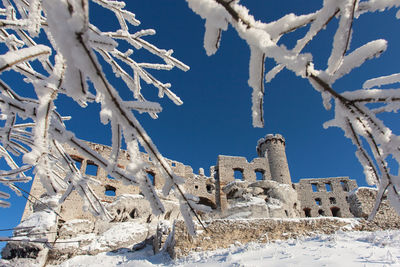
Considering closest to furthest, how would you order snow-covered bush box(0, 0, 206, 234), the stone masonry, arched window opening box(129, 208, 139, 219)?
1. snow-covered bush box(0, 0, 206, 234)
2. arched window opening box(129, 208, 139, 219)
3. the stone masonry

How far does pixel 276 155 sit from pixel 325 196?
7661 millimetres

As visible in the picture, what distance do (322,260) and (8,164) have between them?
5.40m

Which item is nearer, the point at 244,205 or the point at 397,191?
the point at 397,191

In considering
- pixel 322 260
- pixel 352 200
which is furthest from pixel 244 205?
pixel 322 260

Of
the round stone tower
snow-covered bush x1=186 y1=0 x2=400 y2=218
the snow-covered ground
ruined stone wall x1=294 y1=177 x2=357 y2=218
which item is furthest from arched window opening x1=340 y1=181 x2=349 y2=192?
snow-covered bush x1=186 y1=0 x2=400 y2=218

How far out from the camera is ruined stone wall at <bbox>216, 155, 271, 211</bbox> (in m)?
21.0

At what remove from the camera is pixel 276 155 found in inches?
879

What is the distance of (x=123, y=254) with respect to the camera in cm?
923

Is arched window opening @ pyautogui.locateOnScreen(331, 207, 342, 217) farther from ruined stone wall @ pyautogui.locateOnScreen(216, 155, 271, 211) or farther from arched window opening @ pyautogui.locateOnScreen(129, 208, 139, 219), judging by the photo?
arched window opening @ pyautogui.locateOnScreen(129, 208, 139, 219)

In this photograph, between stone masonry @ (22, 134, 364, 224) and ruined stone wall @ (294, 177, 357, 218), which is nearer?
stone masonry @ (22, 134, 364, 224)

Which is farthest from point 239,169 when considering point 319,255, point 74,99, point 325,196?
point 74,99

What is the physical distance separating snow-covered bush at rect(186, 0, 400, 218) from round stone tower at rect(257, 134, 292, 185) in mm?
21473

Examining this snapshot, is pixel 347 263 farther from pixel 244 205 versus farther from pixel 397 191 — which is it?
pixel 244 205

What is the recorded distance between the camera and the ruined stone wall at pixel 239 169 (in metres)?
21.0
